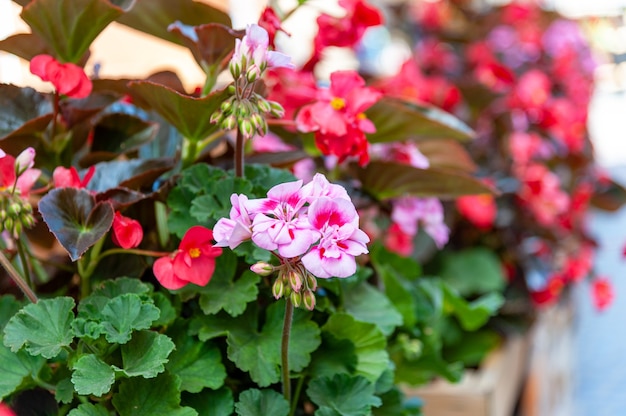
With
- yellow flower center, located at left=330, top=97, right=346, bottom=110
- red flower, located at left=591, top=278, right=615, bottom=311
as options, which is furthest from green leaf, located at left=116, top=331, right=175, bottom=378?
red flower, located at left=591, top=278, right=615, bottom=311

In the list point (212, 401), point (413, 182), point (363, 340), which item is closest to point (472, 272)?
point (413, 182)

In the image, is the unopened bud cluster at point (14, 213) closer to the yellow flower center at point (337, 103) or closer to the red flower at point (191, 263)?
the red flower at point (191, 263)

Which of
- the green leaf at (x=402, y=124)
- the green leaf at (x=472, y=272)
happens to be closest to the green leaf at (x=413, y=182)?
A: the green leaf at (x=402, y=124)

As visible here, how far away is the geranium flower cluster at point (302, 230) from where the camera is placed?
39 centimetres

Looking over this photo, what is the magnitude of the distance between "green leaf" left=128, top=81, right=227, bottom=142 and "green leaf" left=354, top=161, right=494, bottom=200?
0.20m

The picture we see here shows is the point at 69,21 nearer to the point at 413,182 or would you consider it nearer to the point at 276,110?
the point at 276,110

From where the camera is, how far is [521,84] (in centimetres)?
160

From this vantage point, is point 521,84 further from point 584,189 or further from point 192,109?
point 192,109

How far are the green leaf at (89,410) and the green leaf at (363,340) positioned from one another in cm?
18

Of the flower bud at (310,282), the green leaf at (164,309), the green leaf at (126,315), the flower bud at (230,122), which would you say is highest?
the flower bud at (230,122)

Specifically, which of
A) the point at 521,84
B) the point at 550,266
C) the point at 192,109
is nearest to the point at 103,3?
the point at 192,109

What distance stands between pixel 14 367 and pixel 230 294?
6.0 inches

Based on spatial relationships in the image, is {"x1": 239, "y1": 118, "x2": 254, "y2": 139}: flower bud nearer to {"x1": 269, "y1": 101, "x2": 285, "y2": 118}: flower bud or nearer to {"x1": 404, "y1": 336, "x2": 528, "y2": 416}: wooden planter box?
{"x1": 269, "y1": 101, "x2": 285, "y2": 118}: flower bud

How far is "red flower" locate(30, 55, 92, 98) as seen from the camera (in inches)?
21.4
